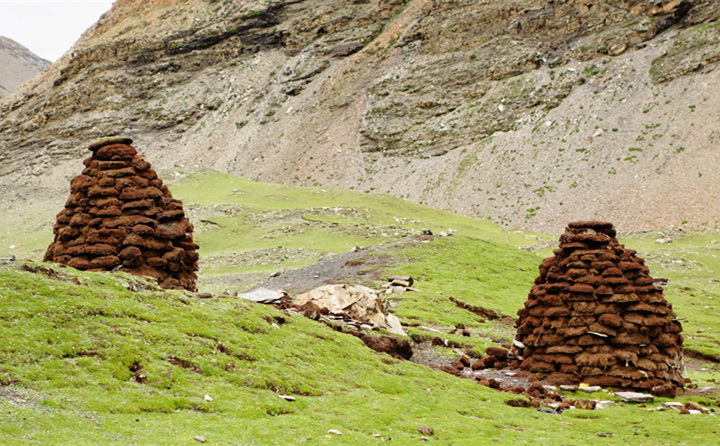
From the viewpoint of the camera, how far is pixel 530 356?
2730 centimetres

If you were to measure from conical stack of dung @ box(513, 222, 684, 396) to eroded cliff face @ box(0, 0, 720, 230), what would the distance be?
57.6 meters

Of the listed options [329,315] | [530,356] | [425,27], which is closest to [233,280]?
[329,315]

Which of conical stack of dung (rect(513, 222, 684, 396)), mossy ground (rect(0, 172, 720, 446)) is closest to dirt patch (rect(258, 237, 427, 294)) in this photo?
mossy ground (rect(0, 172, 720, 446))

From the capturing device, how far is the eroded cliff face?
91.1 meters

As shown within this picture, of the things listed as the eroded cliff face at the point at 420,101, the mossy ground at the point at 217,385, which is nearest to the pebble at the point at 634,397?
the mossy ground at the point at 217,385

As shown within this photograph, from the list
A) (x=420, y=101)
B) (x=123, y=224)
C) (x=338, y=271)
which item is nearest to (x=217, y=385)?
(x=123, y=224)

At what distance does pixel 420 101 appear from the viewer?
125250mm

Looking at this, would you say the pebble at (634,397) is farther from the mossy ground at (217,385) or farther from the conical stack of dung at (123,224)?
the conical stack of dung at (123,224)

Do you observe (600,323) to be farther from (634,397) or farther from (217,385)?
(217,385)

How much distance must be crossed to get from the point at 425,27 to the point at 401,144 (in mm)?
31813

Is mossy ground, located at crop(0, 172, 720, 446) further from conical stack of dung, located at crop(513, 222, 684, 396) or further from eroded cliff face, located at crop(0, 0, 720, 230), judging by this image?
eroded cliff face, located at crop(0, 0, 720, 230)

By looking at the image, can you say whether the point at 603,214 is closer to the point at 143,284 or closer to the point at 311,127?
the point at 311,127

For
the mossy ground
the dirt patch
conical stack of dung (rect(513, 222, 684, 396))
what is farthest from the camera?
the dirt patch

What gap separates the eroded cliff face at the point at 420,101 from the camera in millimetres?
91062
